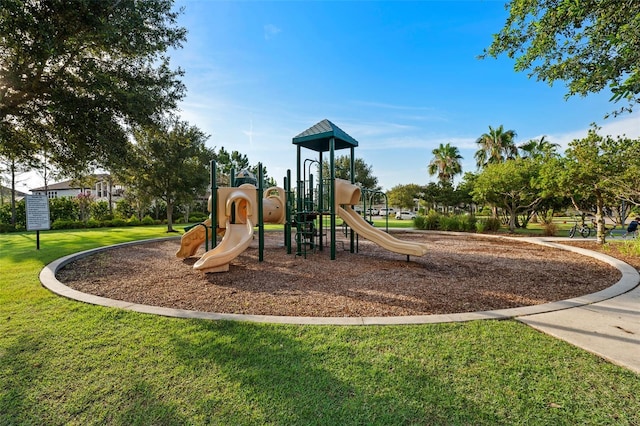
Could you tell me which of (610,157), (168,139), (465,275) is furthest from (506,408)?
(168,139)

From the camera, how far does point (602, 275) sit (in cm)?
637

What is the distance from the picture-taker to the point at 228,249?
6.88m

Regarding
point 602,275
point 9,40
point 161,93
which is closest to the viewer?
point 9,40

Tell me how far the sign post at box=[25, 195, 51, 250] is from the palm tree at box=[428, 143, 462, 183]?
39.0m

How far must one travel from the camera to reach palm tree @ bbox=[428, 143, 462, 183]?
38.9m

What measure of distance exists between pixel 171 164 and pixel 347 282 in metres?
15.9

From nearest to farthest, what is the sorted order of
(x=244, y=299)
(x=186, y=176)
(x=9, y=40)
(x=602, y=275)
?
(x=244, y=299) < (x=9, y=40) < (x=602, y=275) < (x=186, y=176)

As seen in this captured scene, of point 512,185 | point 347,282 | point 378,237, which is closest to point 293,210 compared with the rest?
point 378,237

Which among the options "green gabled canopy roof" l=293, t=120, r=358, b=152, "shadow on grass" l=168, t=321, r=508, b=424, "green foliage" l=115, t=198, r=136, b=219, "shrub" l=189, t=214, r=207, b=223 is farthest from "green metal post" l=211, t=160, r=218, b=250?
"green foliage" l=115, t=198, r=136, b=219

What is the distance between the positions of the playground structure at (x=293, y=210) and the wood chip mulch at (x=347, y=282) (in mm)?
501

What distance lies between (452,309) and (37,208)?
502 inches

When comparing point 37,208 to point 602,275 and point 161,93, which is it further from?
point 602,275

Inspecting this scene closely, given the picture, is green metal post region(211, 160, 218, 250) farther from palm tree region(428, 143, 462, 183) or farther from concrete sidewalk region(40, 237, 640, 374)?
palm tree region(428, 143, 462, 183)

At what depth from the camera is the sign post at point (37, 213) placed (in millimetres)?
9567
